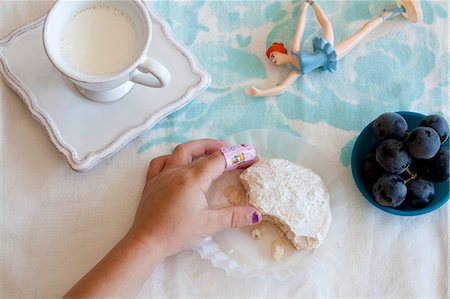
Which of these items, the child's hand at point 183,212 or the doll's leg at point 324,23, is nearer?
the child's hand at point 183,212

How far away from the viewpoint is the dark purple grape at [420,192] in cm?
68

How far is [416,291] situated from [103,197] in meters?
0.48

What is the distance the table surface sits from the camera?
0.70m

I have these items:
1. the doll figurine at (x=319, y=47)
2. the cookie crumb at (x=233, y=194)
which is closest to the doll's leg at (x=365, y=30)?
the doll figurine at (x=319, y=47)

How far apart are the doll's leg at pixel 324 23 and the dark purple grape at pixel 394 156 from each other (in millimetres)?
213

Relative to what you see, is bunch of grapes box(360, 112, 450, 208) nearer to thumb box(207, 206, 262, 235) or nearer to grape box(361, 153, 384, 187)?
grape box(361, 153, 384, 187)

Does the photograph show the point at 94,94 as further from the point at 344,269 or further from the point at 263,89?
the point at 344,269

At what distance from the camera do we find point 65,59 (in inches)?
25.2

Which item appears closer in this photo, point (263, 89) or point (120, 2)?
point (120, 2)

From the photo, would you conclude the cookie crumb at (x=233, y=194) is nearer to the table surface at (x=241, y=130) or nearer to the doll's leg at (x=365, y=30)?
the table surface at (x=241, y=130)

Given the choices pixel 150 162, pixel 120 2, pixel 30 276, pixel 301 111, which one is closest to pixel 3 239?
pixel 30 276

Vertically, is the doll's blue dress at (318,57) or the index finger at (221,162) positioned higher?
the doll's blue dress at (318,57)

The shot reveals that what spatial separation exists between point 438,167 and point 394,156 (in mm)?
66

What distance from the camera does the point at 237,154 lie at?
70 cm
